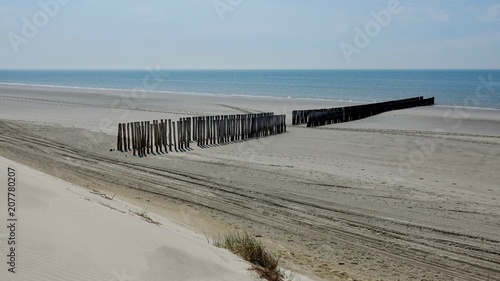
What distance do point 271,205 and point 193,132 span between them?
10.3m

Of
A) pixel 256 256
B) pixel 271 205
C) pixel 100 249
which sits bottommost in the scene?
pixel 271 205

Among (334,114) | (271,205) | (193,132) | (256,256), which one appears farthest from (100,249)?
(334,114)

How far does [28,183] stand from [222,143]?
511 inches

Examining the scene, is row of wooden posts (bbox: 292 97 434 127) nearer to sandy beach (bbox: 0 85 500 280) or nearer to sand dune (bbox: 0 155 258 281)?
sandy beach (bbox: 0 85 500 280)

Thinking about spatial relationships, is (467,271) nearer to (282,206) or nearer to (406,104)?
(282,206)

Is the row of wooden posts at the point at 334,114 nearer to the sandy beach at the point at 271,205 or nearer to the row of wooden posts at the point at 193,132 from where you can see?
the row of wooden posts at the point at 193,132

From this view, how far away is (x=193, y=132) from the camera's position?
2128cm

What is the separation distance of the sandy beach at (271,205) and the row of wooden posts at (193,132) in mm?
795

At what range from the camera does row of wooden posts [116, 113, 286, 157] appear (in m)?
18.8

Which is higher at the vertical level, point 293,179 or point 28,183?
point 28,183

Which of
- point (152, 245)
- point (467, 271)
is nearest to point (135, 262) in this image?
point (152, 245)

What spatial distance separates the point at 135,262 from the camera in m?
5.70

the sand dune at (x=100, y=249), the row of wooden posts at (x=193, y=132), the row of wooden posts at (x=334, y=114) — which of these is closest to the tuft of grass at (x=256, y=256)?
the sand dune at (x=100, y=249)

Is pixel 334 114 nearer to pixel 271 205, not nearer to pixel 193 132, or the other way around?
pixel 193 132
